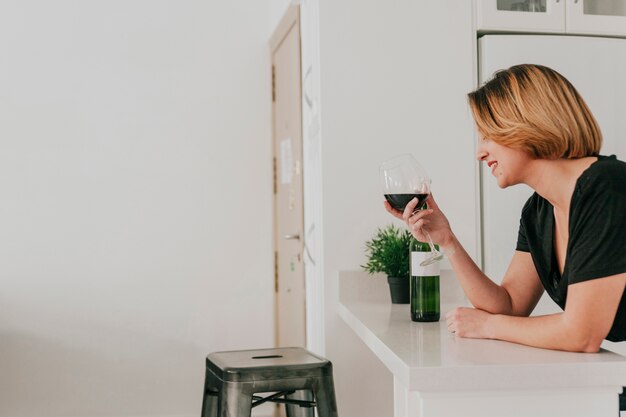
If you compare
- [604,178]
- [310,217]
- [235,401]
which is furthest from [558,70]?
[235,401]

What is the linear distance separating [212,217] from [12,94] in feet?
3.49

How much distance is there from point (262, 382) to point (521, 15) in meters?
1.55

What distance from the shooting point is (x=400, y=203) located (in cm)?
190

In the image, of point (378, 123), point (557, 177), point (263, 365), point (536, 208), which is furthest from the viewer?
point (378, 123)

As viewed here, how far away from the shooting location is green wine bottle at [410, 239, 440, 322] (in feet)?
6.49

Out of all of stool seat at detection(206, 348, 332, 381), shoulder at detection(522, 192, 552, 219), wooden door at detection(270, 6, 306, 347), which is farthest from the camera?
wooden door at detection(270, 6, 306, 347)

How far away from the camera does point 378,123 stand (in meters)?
2.69

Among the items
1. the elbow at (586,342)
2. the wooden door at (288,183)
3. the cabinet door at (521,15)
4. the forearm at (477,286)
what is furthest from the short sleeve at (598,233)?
the wooden door at (288,183)

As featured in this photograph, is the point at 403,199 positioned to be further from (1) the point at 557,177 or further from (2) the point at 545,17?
(2) the point at 545,17

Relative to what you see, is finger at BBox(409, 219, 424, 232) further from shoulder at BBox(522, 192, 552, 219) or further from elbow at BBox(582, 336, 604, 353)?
elbow at BBox(582, 336, 604, 353)

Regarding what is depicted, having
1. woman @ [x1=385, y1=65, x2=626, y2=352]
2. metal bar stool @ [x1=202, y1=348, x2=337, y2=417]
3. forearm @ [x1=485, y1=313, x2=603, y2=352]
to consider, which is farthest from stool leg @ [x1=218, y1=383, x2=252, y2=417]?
forearm @ [x1=485, y1=313, x2=603, y2=352]

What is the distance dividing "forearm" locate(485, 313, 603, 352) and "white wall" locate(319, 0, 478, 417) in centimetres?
102

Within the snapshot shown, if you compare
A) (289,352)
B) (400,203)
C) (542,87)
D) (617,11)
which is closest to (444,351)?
(400,203)

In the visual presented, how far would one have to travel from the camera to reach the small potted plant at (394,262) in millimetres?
2459
